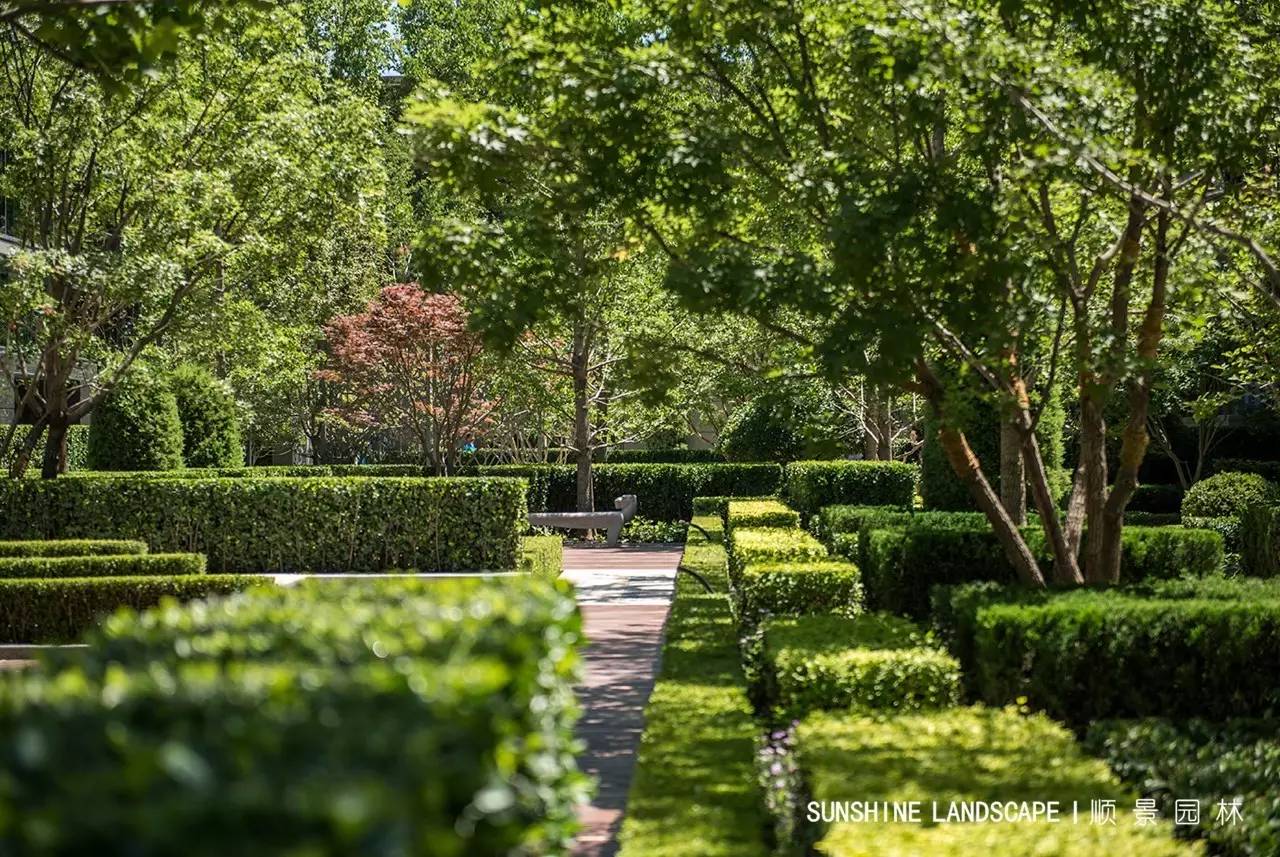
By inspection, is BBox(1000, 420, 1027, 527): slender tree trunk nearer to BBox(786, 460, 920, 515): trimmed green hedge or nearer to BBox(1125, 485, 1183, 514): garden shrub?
BBox(786, 460, 920, 515): trimmed green hedge

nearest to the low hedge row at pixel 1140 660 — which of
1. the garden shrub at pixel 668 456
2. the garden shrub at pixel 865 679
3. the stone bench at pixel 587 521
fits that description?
the garden shrub at pixel 865 679

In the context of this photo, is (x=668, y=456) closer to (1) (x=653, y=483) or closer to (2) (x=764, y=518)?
(1) (x=653, y=483)

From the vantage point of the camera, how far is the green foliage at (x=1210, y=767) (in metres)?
6.59

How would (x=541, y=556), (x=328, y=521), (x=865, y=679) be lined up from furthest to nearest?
(x=328, y=521) < (x=541, y=556) < (x=865, y=679)

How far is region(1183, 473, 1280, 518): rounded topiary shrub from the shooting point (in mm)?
22906

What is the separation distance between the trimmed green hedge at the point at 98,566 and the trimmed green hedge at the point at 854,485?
12318 mm

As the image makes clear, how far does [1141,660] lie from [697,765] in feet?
10.9

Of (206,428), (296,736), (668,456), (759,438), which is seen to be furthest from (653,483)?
(296,736)

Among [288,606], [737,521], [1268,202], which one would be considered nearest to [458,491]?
[737,521]

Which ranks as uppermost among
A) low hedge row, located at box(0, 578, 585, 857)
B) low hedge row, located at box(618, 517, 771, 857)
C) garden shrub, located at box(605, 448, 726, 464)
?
garden shrub, located at box(605, 448, 726, 464)

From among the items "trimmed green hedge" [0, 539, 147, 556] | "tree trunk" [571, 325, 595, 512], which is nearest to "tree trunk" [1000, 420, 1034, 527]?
"trimmed green hedge" [0, 539, 147, 556]

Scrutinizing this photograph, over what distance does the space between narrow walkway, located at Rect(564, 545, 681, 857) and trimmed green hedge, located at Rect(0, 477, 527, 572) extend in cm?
169

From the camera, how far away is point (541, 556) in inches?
765

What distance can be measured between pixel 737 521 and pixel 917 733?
1300cm
